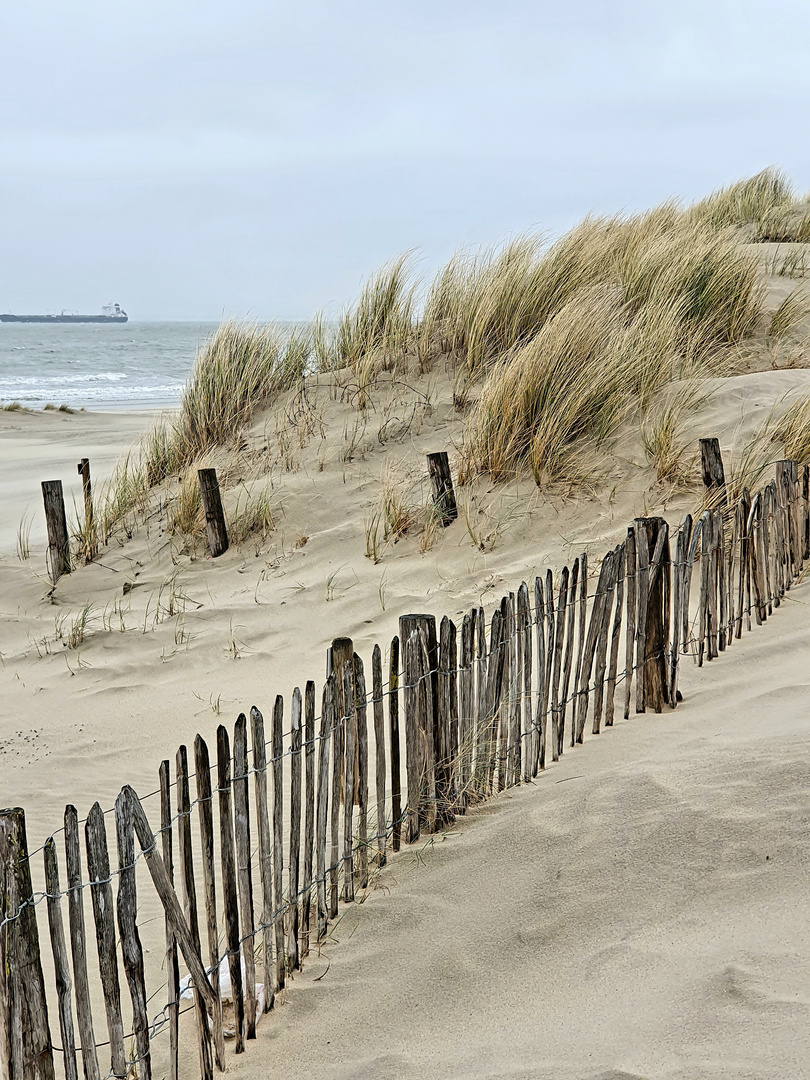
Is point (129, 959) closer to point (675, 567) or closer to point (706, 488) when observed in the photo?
point (675, 567)

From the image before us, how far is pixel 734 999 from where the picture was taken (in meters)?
1.78

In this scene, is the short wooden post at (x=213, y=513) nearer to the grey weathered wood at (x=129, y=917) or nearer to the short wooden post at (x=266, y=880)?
the short wooden post at (x=266, y=880)

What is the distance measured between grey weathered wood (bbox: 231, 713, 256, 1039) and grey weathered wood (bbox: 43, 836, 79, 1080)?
1.54ft

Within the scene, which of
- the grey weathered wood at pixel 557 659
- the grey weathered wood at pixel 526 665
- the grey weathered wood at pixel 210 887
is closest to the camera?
the grey weathered wood at pixel 210 887

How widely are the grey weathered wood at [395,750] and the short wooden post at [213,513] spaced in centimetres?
343

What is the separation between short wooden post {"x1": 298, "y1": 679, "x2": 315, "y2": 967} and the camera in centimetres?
236

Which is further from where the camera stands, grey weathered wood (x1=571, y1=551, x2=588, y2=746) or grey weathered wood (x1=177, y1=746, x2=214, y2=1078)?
grey weathered wood (x1=571, y1=551, x2=588, y2=746)

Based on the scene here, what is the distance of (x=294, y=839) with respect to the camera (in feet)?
7.73

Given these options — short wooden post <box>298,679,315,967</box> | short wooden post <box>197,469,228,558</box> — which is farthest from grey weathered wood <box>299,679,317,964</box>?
short wooden post <box>197,469,228,558</box>

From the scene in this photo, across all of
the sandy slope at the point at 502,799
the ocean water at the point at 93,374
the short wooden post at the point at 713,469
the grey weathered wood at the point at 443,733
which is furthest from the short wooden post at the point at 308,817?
the ocean water at the point at 93,374

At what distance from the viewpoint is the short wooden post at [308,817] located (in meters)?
2.36

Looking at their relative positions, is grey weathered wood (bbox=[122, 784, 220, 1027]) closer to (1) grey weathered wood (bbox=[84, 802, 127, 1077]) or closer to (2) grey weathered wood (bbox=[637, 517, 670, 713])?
(1) grey weathered wood (bbox=[84, 802, 127, 1077])

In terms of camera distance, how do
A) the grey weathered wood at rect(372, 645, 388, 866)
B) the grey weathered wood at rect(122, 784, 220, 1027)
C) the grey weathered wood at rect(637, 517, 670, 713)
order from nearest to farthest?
1. the grey weathered wood at rect(122, 784, 220, 1027)
2. the grey weathered wood at rect(372, 645, 388, 866)
3. the grey weathered wood at rect(637, 517, 670, 713)

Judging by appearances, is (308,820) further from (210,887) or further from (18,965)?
(18,965)
